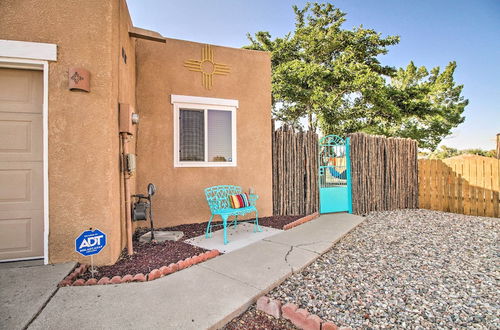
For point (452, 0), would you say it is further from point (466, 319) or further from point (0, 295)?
point (0, 295)

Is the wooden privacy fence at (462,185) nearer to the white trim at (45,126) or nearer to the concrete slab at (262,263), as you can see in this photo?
the concrete slab at (262,263)

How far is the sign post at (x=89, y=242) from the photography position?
2771 mm

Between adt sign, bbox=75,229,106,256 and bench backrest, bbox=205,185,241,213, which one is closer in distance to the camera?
adt sign, bbox=75,229,106,256

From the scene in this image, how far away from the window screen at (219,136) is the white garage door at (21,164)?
122 inches

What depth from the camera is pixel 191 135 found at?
5684 millimetres

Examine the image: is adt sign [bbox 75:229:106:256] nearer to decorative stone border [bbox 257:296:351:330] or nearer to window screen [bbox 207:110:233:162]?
decorative stone border [bbox 257:296:351:330]

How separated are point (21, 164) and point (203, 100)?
3.40m

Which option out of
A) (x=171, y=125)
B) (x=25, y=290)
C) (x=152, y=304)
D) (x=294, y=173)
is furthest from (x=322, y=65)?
(x=25, y=290)

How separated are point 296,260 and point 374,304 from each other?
1161mm

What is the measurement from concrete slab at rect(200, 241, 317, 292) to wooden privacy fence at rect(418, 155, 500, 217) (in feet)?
20.1

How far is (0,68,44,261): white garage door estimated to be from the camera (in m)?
3.23

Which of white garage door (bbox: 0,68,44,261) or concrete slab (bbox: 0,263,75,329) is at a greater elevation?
white garage door (bbox: 0,68,44,261)

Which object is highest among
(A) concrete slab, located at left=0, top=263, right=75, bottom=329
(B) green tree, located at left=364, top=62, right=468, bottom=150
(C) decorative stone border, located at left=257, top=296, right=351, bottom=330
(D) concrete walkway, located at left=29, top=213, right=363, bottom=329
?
A: (B) green tree, located at left=364, top=62, right=468, bottom=150

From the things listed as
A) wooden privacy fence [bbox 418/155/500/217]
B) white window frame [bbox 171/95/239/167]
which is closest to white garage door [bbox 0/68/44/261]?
white window frame [bbox 171/95/239/167]
